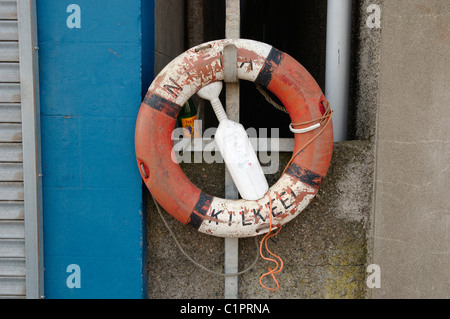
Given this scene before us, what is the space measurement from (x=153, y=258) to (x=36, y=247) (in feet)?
1.92

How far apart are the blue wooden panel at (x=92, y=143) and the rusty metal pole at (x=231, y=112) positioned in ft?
1.39

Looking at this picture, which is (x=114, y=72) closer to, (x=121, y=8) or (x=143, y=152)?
(x=121, y=8)

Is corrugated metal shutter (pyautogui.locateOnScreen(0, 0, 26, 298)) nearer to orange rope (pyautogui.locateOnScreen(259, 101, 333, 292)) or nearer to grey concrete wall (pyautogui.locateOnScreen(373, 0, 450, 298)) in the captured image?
orange rope (pyautogui.locateOnScreen(259, 101, 333, 292))

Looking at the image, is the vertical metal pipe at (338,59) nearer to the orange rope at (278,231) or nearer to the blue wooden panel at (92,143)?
the orange rope at (278,231)

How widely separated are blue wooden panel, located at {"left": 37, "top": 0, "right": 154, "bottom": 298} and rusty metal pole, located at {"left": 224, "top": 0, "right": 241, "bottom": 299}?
43 cm

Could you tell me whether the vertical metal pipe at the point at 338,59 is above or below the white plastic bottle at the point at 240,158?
above

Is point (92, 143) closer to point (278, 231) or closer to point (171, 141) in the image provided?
point (171, 141)

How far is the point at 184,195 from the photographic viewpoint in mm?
1710

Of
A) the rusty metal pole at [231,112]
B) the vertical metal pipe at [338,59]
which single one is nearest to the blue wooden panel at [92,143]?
the rusty metal pole at [231,112]

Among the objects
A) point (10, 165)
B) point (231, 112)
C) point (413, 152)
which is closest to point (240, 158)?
point (231, 112)

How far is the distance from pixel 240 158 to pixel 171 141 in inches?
13.4

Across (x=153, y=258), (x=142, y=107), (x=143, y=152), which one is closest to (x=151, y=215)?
(x=153, y=258)

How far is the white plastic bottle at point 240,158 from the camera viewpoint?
170 centimetres

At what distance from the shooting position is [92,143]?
1808 mm
